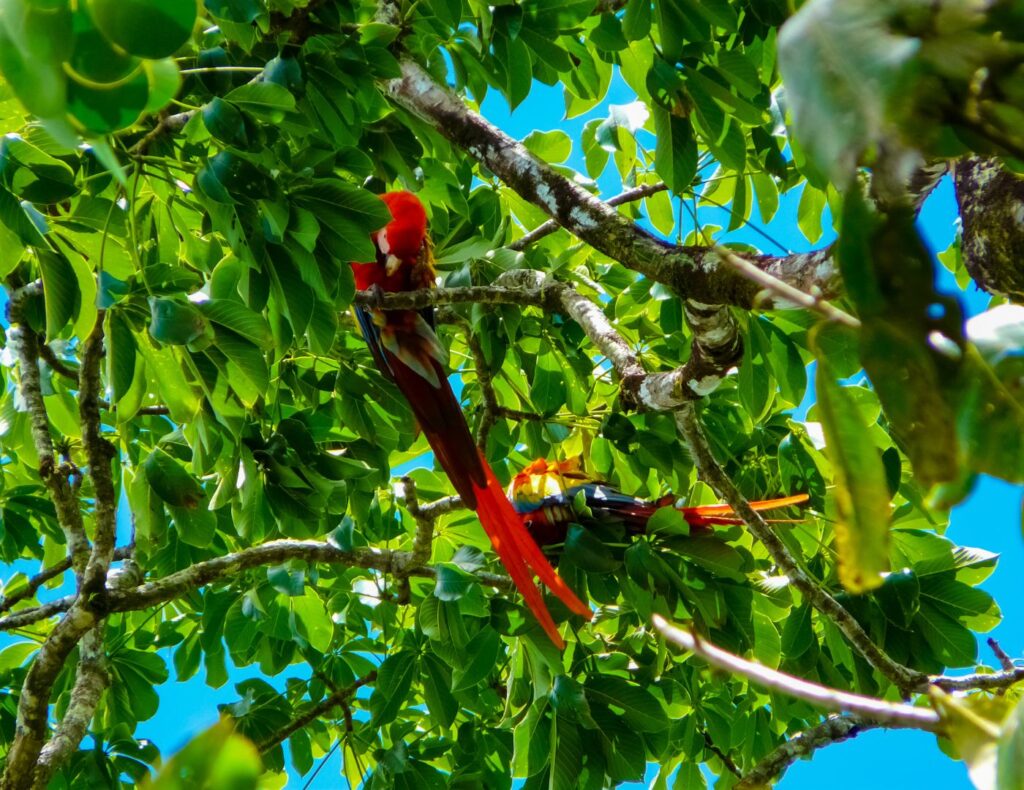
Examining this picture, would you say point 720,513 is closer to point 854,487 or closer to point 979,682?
point 979,682

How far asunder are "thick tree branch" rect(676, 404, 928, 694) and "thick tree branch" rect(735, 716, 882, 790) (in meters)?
0.21

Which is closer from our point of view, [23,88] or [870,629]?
[23,88]

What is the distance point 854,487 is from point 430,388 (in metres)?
1.69

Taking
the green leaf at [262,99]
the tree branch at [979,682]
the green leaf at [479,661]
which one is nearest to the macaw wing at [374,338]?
the green leaf at [479,661]

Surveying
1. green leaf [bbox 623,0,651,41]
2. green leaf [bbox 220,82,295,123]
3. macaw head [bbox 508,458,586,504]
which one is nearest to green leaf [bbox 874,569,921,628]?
macaw head [bbox 508,458,586,504]

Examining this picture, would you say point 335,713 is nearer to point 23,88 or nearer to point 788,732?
point 788,732

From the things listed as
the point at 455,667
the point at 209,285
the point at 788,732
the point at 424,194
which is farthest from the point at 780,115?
the point at 788,732

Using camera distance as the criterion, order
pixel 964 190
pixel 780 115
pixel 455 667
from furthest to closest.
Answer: pixel 455 667
pixel 780 115
pixel 964 190

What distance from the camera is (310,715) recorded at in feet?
6.81

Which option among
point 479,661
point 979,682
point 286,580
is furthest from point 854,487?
point 286,580

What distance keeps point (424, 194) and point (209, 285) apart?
60cm

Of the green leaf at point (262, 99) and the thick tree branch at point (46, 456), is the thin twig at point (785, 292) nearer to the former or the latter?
the green leaf at point (262, 99)

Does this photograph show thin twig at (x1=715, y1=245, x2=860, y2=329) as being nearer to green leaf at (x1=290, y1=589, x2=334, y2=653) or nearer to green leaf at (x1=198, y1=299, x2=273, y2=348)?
green leaf at (x1=198, y1=299, x2=273, y2=348)

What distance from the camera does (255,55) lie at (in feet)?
5.16
